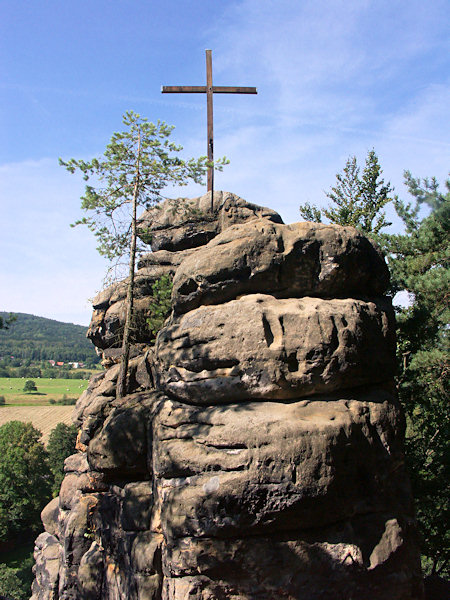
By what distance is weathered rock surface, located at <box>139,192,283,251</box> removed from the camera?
13.1 meters

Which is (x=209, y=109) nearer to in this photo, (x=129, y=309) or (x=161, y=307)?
(x=161, y=307)

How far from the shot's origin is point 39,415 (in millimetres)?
79750

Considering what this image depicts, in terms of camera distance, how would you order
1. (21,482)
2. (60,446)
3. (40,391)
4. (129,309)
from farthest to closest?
(40,391)
(60,446)
(21,482)
(129,309)

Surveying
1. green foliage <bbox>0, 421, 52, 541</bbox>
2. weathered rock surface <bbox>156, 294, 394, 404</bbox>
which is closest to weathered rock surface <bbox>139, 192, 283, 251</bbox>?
weathered rock surface <bbox>156, 294, 394, 404</bbox>

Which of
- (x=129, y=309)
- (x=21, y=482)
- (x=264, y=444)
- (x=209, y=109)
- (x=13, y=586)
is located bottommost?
(x=13, y=586)

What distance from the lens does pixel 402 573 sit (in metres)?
7.36

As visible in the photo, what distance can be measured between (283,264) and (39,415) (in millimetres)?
81187

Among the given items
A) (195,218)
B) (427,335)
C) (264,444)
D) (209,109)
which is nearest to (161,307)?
(195,218)

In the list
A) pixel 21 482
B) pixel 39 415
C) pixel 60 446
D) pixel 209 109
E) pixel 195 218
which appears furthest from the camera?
pixel 39 415

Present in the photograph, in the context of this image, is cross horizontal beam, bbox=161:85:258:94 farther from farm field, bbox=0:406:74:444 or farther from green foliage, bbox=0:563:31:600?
farm field, bbox=0:406:74:444

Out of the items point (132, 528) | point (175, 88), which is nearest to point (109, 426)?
point (132, 528)

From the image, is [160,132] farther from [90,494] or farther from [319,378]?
[90,494]

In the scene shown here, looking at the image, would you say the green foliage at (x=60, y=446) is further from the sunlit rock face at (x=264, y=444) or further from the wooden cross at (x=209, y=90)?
the wooden cross at (x=209, y=90)

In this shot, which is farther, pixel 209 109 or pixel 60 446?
pixel 60 446
